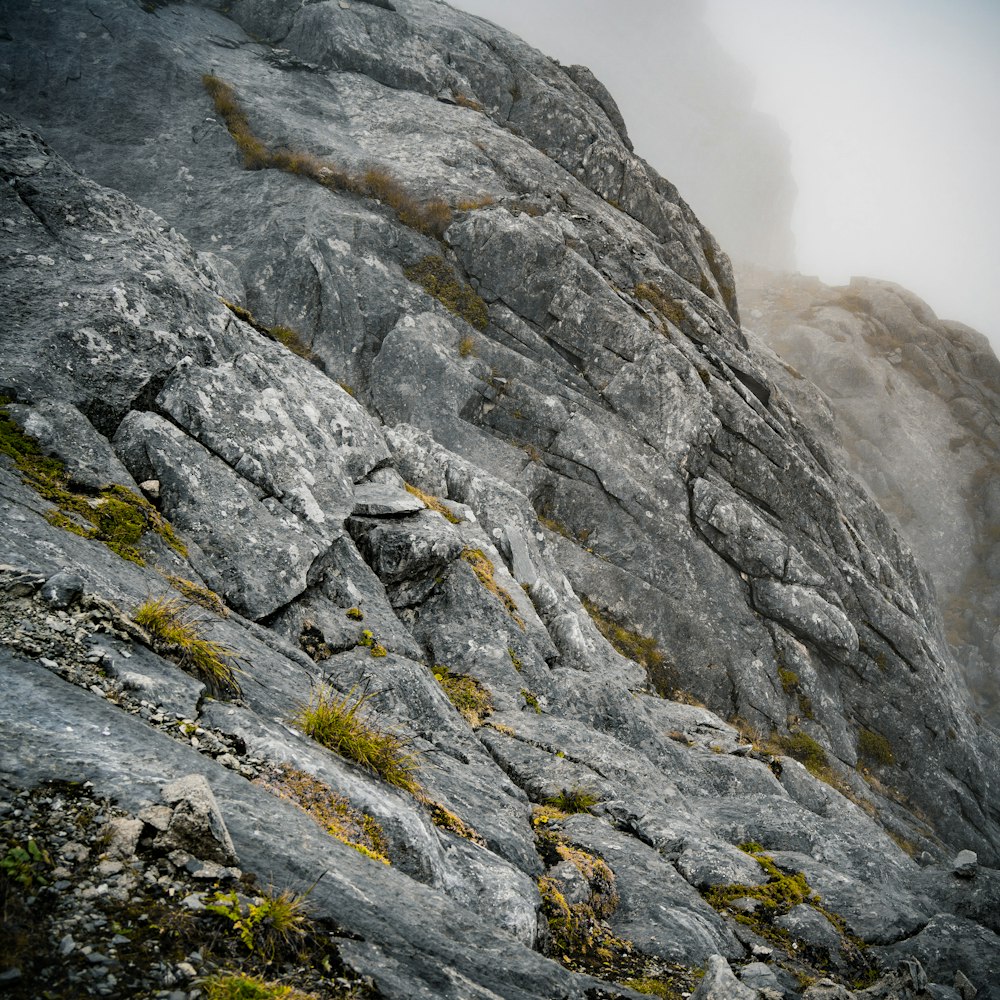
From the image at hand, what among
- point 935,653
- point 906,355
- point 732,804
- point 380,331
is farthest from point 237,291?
point 906,355

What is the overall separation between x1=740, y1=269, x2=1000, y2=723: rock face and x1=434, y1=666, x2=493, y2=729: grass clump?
164ft

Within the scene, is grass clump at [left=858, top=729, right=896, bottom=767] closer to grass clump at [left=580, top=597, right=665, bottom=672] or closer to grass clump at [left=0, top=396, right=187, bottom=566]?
grass clump at [left=580, top=597, right=665, bottom=672]

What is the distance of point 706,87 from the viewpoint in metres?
179

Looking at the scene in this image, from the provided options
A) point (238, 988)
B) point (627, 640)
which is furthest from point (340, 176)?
point (238, 988)

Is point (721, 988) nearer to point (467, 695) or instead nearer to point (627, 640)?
point (467, 695)

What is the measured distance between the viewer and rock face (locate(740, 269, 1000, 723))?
199ft

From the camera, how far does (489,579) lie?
17266 millimetres

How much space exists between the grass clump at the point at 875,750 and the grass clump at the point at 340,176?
3394 cm

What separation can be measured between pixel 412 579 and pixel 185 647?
8282 mm

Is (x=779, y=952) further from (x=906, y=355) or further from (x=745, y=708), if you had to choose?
(x=906, y=355)

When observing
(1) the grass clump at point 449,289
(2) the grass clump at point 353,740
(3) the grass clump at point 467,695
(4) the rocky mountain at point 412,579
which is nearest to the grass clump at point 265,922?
(4) the rocky mountain at point 412,579

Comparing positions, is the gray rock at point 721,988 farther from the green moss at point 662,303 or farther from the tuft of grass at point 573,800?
the green moss at point 662,303

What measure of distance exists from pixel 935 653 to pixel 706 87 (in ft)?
647

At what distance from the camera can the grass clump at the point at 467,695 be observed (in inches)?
518
